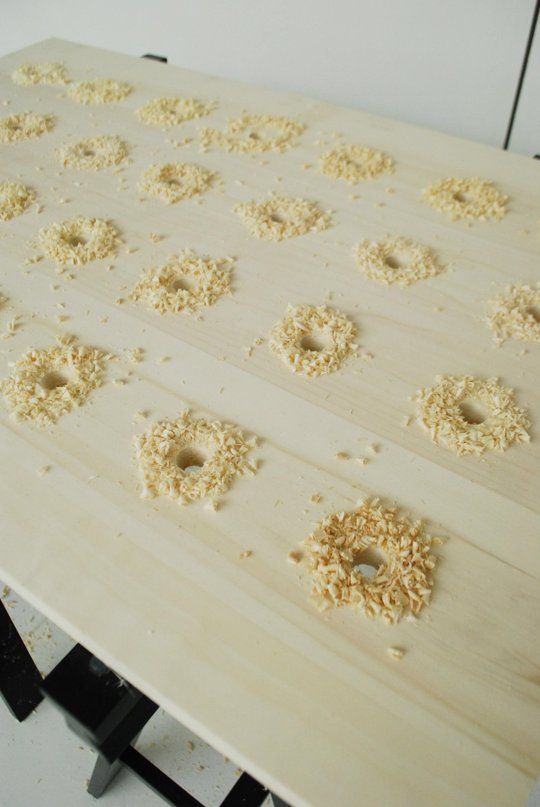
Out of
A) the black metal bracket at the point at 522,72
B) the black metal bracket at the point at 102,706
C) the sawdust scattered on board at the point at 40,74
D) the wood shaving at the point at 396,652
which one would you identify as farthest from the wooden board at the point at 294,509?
the black metal bracket at the point at 522,72

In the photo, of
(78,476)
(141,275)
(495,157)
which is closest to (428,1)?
(495,157)

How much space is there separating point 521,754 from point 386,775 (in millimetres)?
108

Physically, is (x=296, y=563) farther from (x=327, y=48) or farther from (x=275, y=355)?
(x=327, y=48)

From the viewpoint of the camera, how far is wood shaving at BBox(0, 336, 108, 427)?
2.63 feet

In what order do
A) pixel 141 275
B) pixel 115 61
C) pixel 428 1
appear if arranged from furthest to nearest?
pixel 428 1
pixel 115 61
pixel 141 275

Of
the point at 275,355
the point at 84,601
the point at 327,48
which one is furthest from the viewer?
the point at 327,48

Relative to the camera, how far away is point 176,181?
119 centimetres

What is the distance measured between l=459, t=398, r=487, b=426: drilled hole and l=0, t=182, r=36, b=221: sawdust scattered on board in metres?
0.78

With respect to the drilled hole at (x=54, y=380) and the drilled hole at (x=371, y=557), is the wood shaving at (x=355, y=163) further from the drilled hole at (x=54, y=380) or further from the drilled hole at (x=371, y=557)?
the drilled hole at (x=371, y=557)

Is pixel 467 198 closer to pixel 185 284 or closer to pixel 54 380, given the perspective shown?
pixel 185 284

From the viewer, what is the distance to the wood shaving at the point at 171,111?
134cm

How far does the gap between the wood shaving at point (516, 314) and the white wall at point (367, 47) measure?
1.06 meters

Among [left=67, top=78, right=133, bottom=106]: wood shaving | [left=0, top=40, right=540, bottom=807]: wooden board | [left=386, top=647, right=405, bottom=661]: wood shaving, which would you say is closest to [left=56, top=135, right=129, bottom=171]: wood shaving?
[left=0, top=40, right=540, bottom=807]: wooden board

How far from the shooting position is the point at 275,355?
87 cm
